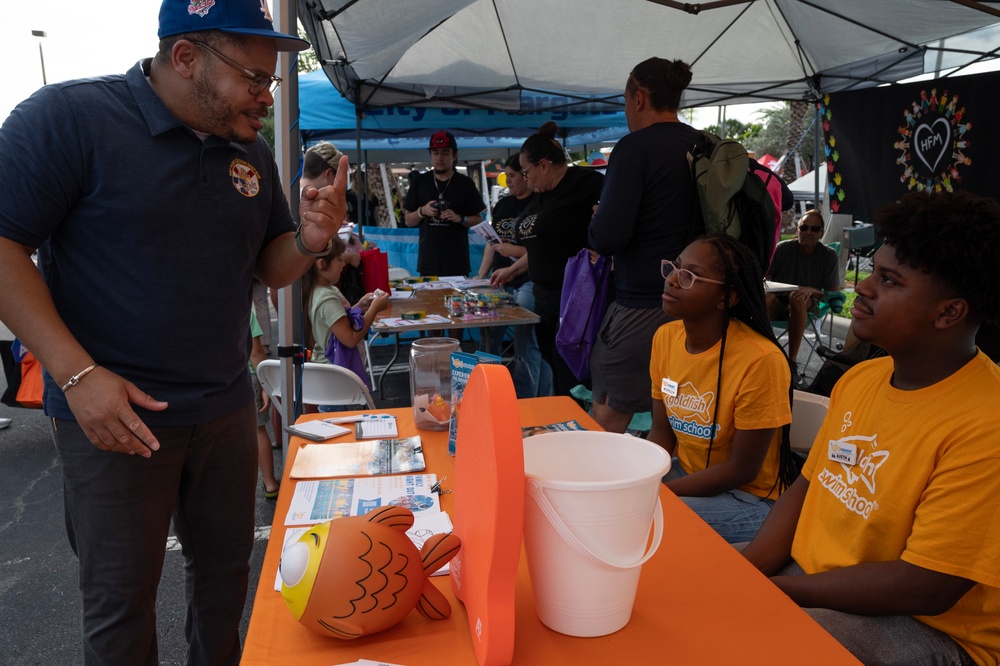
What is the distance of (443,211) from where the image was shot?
651 centimetres

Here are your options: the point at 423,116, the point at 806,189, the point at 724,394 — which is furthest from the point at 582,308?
the point at 806,189

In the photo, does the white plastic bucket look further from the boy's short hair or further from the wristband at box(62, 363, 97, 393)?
the wristband at box(62, 363, 97, 393)

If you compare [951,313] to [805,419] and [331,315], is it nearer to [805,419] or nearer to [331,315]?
[805,419]

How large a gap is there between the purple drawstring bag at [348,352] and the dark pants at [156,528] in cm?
180

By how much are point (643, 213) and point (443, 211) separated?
3.67 meters

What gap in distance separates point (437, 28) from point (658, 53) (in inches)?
79.7

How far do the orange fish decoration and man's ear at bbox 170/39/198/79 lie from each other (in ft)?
3.69

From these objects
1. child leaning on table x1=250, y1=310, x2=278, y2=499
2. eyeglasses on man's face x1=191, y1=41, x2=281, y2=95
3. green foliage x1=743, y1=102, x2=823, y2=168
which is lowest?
child leaning on table x1=250, y1=310, x2=278, y2=499

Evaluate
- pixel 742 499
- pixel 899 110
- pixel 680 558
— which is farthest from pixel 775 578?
pixel 899 110

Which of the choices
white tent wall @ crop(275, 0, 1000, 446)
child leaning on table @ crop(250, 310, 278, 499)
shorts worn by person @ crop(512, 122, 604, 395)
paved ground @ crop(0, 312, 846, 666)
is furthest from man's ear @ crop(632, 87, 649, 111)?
paved ground @ crop(0, 312, 846, 666)

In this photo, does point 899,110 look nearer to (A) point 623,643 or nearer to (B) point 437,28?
(B) point 437,28

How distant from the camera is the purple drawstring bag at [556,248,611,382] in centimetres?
377

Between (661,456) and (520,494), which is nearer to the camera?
(520,494)

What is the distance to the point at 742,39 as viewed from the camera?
5988 millimetres
